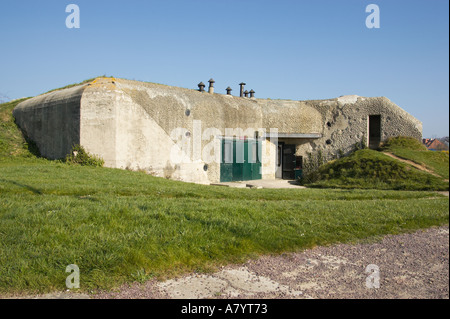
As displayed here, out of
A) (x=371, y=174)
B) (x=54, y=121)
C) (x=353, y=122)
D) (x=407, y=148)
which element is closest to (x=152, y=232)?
(x=371, y=174)

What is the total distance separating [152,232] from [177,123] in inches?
448

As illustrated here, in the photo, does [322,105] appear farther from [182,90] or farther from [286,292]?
[286,292]

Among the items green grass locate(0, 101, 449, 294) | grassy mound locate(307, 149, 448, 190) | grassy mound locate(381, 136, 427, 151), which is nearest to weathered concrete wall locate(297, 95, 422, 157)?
grassy mound locate(381, 136, 427, 151)

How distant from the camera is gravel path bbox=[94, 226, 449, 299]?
3375 mm

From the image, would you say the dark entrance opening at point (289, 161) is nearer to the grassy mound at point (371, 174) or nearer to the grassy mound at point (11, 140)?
the grassy mound at point (371, 174)

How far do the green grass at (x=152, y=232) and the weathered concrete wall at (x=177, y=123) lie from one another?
6589 mm

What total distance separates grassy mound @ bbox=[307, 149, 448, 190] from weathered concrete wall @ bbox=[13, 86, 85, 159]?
10.4 m

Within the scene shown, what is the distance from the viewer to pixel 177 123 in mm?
15914

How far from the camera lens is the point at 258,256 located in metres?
4.36

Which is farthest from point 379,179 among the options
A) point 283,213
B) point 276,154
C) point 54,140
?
point 54,140

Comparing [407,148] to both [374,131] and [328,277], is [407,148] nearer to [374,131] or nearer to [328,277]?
[374,131]

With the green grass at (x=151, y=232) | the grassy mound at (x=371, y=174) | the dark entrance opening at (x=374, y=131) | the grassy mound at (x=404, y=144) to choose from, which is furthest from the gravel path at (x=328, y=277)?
the dark entrance opening at (x=374, y=131)
